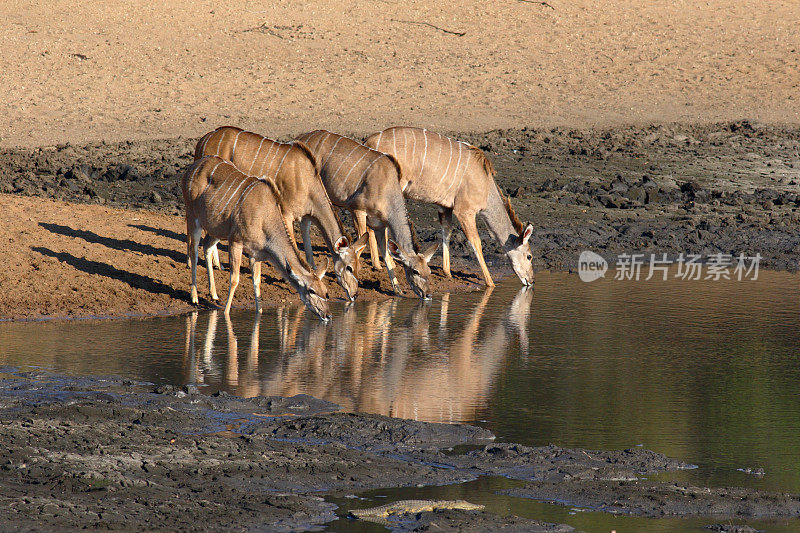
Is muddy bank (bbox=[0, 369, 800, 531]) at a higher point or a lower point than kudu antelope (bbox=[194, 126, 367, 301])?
lower

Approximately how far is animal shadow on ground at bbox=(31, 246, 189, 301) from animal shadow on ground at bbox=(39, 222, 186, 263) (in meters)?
0.66

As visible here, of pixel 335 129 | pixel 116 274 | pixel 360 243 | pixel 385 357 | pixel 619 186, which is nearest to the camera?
pixel 385 357

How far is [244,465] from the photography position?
6.36m

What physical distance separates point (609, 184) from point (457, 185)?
5.50 m

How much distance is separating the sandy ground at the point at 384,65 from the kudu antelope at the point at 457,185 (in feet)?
27.5

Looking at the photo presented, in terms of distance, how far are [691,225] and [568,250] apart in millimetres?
2389

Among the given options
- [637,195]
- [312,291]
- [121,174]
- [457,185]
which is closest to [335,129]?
[121,174]

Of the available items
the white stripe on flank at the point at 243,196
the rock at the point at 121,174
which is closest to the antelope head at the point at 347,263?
the white stripe on flank at the point at 243,196

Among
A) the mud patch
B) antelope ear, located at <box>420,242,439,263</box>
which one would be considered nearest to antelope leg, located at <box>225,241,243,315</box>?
antelope ear, located at <box>420,242,439,263</box>

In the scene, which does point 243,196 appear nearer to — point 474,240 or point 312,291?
point 312,291

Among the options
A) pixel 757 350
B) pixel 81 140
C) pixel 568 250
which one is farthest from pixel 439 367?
pixel 81 140

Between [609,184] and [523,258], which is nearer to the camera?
[523,258]

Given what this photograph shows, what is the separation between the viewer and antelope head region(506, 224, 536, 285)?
14.1 metres
